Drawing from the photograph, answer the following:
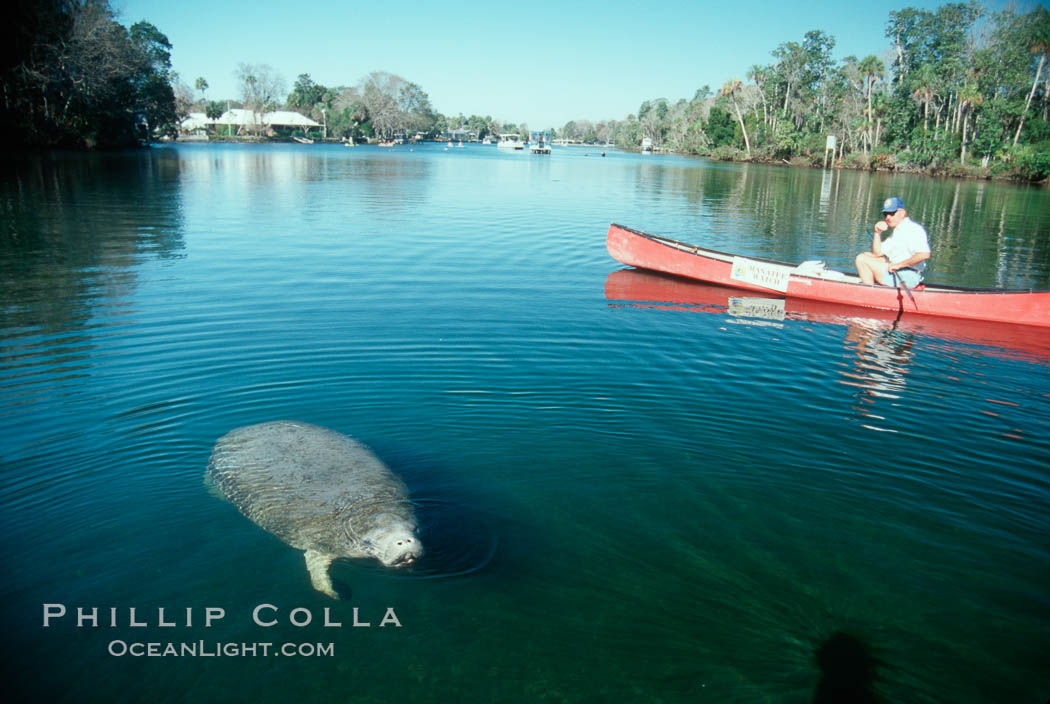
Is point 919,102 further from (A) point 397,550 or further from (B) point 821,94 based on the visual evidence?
(A) point 397,550

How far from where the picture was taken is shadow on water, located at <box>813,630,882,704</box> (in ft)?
12.0

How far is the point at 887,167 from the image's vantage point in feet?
216

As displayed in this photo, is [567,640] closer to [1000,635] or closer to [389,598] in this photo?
[389,598]

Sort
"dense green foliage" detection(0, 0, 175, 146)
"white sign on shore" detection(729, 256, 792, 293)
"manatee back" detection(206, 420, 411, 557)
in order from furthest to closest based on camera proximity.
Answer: "dense green foliage" detection(0, 0, 175, 146) → "white sign on shore" detection(729, 256, 792, 293) → "manatee back" detection(206, 420, 411, 557)

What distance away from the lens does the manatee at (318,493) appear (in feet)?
14.7

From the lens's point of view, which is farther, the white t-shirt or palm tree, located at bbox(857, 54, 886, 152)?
palm tree, located at bbox(857, 54, 886, 152)

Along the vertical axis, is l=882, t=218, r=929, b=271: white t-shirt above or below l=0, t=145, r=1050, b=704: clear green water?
above

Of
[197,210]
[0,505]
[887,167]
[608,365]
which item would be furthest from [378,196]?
[887,167]

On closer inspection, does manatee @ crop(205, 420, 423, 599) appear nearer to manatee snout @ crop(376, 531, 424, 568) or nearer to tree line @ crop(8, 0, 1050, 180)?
manatee snout @ crop(376, 531, 424, 568)

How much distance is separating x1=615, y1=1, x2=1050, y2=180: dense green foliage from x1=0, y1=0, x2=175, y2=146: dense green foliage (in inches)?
2752

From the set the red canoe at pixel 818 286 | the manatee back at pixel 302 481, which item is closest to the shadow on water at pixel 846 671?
the manatee back at pixel 302 481

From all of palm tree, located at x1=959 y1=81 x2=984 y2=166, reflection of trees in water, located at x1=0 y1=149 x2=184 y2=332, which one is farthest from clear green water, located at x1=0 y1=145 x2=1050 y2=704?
palm tree, located at x1=959 y1=81 x2=984 y2=166

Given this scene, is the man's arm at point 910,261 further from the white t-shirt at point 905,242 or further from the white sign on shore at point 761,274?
the white sign on shore at point 761,274

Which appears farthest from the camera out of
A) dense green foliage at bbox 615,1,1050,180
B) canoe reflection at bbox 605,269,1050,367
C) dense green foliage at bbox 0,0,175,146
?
dense green foliage at bbox 615,1,1050,180
